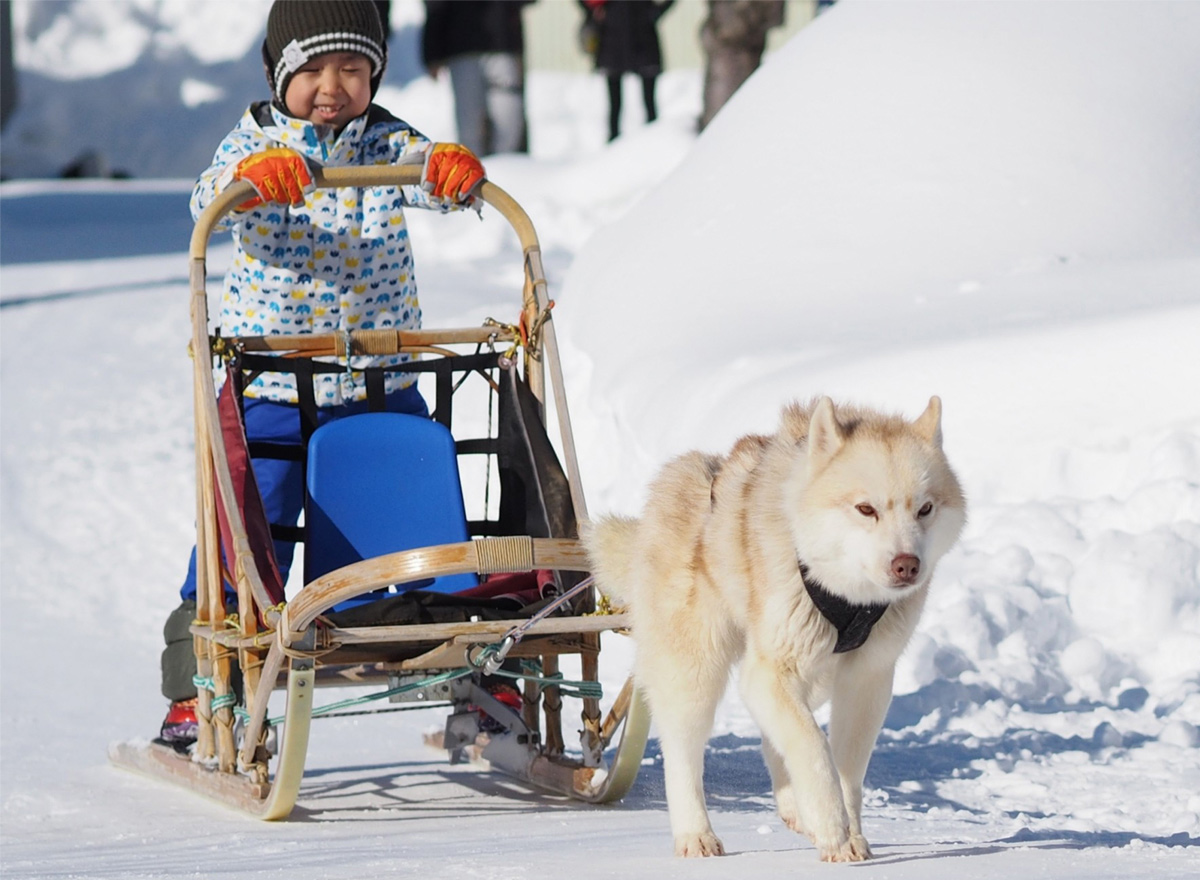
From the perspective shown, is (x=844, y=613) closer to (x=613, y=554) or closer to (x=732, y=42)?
(x=613, y=554)

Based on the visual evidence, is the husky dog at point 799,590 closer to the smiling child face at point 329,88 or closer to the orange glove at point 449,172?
the orange glove at point 449,172

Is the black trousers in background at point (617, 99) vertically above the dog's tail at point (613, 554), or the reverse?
the black trousers in background at point (617, 99)

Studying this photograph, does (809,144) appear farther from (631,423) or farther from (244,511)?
(244,511)

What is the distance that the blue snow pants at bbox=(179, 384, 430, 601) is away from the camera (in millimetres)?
4512

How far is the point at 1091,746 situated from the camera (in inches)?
194

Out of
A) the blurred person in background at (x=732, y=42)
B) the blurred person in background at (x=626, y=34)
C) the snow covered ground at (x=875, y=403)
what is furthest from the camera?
the blurred person in background at (x=626, y=34)

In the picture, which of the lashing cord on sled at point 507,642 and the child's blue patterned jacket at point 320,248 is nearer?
the lashing cord on sled at point 507,642

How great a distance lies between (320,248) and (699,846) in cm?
190

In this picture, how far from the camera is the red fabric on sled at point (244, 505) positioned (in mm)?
4152

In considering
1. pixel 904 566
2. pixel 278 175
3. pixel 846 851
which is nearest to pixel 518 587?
pixel 278 175

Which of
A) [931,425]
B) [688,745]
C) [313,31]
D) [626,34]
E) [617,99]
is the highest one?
[626,34]

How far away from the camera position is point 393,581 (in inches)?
144

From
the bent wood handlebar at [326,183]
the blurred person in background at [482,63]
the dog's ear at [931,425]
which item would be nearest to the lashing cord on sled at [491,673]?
the dog's ear at [931,425]

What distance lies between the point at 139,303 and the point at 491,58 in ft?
16.2
